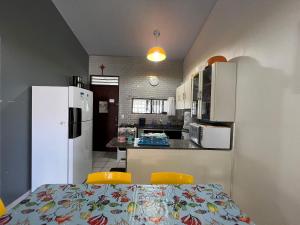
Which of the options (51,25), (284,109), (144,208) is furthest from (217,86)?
(51,25)

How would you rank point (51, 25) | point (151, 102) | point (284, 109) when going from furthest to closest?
point (151, 102)
point (51, 25)
point (284, 109)

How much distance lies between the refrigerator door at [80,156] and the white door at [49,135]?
0.09m

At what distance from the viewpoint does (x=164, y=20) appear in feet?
12.5

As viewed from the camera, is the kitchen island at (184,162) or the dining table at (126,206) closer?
the dining table at (126,206)

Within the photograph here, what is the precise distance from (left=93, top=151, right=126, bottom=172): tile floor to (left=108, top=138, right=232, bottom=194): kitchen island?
6.42ft

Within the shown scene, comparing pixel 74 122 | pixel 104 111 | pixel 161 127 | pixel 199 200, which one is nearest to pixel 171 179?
pixel 199 200

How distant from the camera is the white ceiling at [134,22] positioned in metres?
3.41

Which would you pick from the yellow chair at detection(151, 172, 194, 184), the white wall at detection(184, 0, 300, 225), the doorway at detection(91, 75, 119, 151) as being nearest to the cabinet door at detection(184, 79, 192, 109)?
the white wall at detection(184, 0, 300, 225)

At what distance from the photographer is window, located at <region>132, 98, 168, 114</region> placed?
5910 millimetres

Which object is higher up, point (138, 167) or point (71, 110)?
point (71, 110)

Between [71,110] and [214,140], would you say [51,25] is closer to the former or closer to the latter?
[71,110]

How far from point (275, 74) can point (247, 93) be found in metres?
0.47

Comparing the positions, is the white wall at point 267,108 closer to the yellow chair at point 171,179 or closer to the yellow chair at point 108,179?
the yellow chair at point 171,179

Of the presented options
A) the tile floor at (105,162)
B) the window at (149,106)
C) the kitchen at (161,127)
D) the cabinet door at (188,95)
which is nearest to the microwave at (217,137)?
the kitchen at (161,127)
